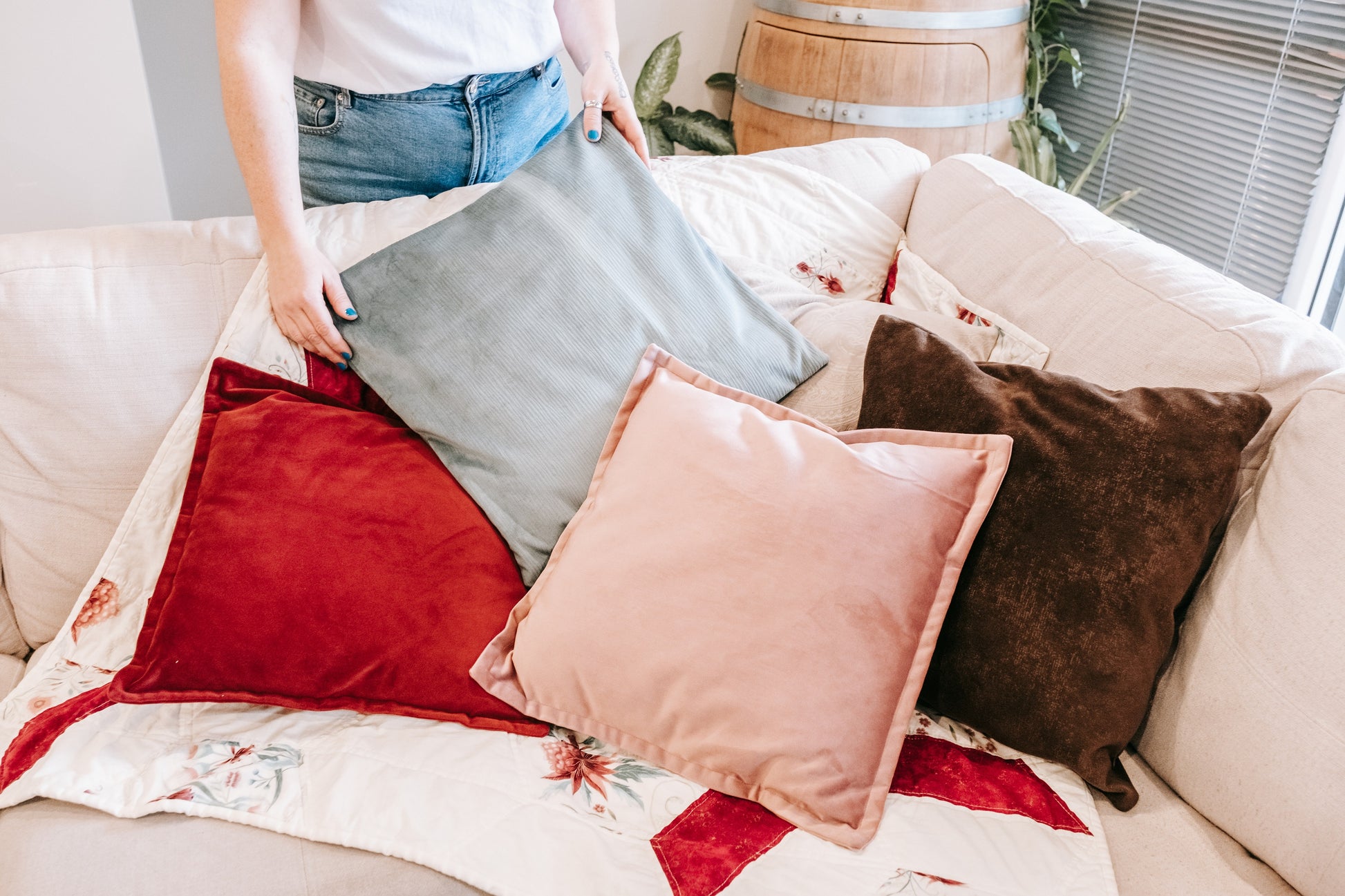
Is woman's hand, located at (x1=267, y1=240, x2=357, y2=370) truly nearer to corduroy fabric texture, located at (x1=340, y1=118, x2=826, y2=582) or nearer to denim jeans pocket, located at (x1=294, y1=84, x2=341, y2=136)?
corduroy fabric texture, located at (x1=340, y1=118, x2=826, y2=582)

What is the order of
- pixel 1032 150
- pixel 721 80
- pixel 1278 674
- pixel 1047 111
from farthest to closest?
pixel 721 80
pixel 1047 111
pixel 1032 150
pixel 1278 674

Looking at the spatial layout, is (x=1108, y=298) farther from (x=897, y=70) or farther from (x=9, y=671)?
(x=9, y=671)

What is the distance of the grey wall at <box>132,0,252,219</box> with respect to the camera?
1823 mm

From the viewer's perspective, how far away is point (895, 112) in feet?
→ 5.70

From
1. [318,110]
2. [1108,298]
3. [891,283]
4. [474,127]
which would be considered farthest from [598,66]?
[1108,298]

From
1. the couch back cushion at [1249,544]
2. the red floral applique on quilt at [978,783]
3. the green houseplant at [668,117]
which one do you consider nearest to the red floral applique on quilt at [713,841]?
the red floral applique on quilt at [978,783]

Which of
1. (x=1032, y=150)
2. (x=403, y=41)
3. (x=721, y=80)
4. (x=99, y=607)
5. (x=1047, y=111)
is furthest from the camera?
(x=721, y=80)

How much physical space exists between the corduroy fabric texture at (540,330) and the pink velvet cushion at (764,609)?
105mm

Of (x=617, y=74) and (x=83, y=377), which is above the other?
(x=617, y=74)

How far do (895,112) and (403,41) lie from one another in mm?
972

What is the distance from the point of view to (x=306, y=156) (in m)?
1.20

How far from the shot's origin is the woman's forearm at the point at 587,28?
1.30 m

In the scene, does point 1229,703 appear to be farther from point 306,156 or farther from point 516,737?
point 306,156

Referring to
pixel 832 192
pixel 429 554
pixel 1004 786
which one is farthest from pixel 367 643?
pixel 832 192
